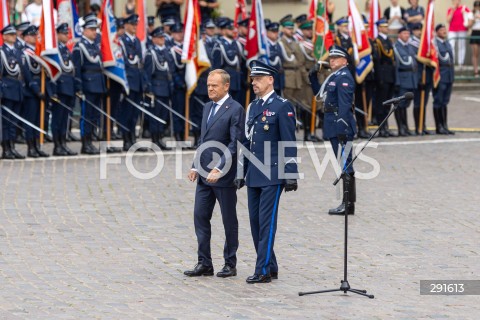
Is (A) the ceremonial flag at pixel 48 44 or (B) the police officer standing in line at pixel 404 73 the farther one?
(B) the police officer standing in line at pixel 404 73

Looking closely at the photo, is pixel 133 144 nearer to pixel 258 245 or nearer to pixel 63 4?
pixel 63 4

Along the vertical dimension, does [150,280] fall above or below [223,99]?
below

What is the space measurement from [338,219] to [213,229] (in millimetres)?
1471

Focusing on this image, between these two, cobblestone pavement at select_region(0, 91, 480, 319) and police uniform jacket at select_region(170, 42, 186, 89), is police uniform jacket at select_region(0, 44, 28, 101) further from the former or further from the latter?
police uniform jacket at select_region(170, 42, 186, 89)

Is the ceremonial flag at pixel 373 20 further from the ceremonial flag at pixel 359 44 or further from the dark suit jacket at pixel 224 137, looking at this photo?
the dark suit jacket at pixel 224 137

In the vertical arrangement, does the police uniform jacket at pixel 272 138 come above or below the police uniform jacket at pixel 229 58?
above

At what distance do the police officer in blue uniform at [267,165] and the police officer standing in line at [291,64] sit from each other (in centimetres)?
1164

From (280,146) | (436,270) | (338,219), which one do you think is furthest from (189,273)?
(338,219)

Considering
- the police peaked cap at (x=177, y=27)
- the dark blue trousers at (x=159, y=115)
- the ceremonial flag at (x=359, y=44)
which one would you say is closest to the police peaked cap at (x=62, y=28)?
the dark blue trousers at (x=159, y=115)

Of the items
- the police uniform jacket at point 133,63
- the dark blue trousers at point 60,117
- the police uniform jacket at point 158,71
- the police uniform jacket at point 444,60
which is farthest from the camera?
the police uniform jacket at point 444,60

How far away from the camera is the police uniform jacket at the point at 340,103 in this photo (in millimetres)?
14062

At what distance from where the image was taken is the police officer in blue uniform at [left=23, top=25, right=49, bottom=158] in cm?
1897

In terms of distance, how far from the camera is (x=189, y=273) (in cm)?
1090

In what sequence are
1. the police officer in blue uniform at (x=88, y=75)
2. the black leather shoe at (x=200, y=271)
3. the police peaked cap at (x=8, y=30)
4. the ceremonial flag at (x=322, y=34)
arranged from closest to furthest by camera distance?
the black leather shoe at (x=200, y=271)
the police peaked cap at (x=8, y=30)
the police officer in blue uniform at (x=88, y=75)
the ceremonial flag at (x=322, y=34)
